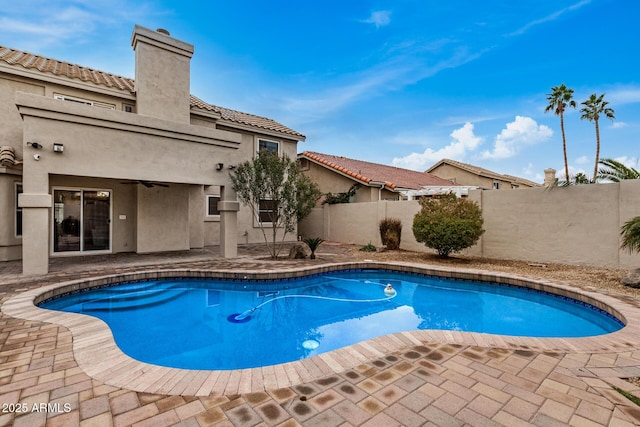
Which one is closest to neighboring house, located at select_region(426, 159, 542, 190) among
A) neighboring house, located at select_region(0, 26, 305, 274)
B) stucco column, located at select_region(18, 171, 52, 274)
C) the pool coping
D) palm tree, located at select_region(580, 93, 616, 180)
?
palm tree, located at select_region(580, 93, 616, 180)

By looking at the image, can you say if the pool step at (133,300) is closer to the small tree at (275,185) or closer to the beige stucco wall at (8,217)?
the small tree at (275,185)

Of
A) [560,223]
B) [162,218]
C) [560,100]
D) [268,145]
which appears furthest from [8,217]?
[560,100]

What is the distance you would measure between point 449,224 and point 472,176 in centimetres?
2000

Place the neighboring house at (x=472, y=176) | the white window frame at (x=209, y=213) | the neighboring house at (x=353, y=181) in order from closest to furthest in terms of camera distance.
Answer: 1. the white window frame at (x=209, y=213)
2. the neighboring house at (x=353, y=181)
3. the neighboring house at (x=472, y=176)

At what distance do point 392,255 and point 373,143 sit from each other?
50.3 ft

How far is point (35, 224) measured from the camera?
340 inches

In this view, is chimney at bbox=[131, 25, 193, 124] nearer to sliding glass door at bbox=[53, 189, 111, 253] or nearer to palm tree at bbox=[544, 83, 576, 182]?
sliding glass door at bbox=[53, 189, 111, 253]

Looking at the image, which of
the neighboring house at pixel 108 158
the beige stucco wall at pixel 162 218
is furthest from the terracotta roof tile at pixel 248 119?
the beige stucco wall at pixel 162 218

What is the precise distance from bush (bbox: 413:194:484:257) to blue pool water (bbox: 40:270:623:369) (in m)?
2.27

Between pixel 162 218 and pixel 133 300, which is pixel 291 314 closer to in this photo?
pixel 133 300

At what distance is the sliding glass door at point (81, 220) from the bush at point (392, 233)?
1278 cm

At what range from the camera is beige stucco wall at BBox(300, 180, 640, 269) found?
32.0ft

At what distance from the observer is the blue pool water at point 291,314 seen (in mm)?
5613

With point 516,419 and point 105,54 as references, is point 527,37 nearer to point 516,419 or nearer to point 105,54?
point 516,419
